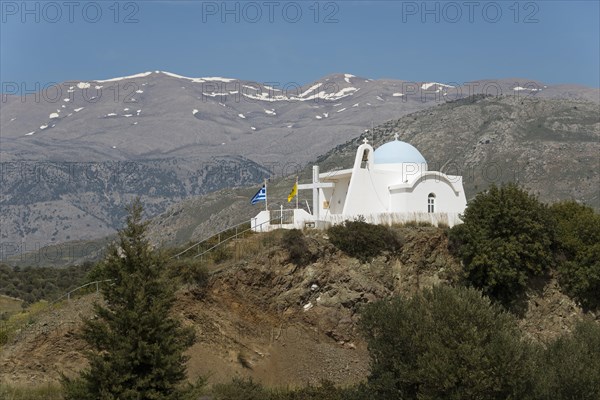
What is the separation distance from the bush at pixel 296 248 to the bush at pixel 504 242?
923 centimetres

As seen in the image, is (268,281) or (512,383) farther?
(268,281)

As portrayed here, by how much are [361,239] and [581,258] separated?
1330 cm

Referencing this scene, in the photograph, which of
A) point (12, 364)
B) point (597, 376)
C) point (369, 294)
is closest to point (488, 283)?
point (369, 294)

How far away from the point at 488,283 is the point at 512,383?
58.8ft

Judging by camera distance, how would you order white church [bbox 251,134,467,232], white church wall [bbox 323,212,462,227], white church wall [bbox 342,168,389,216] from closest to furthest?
white church wall [bbox 323,212,462,227], white church [bbox 251,134,467,232], white church wall [bbox 342,168,389,216]

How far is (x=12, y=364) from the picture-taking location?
1576 inches

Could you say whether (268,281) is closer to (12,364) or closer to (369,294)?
(369,294)

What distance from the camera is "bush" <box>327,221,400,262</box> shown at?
4806cm

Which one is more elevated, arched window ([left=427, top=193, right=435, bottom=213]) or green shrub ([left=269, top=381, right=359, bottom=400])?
arched window ([left=427, top=193, right=435, bottom=213])

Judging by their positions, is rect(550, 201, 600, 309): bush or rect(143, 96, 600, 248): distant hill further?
rect(143, 96, 600, 248): distant hill

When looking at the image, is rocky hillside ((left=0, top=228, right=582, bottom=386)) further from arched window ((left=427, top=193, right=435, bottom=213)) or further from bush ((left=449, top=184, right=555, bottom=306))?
arched window ((left=427, top=193, right=435, bottom=213))

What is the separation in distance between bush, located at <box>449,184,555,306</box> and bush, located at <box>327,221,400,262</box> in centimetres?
453

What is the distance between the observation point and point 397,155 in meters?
54.3

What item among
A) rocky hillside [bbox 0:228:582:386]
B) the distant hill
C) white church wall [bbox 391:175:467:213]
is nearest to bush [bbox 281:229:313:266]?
rocky hillside [bbox 0:228:582:386]
